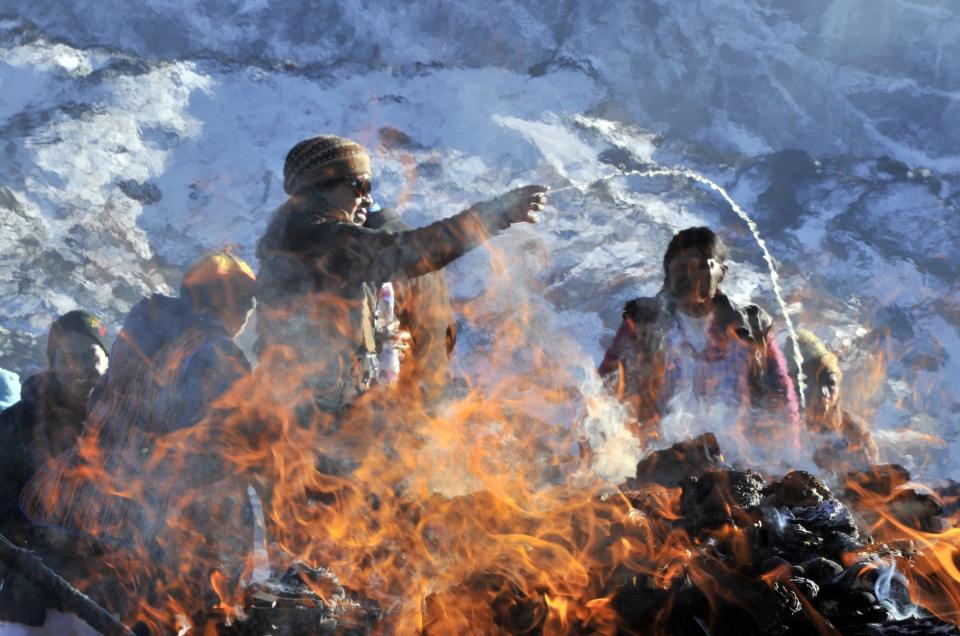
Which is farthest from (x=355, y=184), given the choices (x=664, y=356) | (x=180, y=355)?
(x=664, y=356)

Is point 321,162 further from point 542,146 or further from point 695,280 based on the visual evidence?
point 542,146

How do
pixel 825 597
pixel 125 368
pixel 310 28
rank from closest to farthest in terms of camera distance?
pixel 825 597 → pixel 125 368 → pixel 310 28

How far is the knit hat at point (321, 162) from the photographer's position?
3.17 m

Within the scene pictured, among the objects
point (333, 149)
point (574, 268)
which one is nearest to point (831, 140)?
point (574, 268)

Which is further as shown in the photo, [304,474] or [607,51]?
[607,51]

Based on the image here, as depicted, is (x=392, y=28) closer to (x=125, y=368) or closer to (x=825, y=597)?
(x=125, y=368)

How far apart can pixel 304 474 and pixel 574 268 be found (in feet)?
36.3

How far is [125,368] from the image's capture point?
10.8 feet

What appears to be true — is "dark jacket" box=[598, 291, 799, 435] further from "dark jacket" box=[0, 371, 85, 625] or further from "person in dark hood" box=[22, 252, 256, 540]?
"dark jacket" box=[0, 371, 85, 625]

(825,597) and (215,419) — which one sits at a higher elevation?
(215,419)

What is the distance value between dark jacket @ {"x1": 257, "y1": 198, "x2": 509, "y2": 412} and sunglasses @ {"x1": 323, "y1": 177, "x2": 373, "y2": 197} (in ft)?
0.45

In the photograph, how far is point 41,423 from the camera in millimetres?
3562

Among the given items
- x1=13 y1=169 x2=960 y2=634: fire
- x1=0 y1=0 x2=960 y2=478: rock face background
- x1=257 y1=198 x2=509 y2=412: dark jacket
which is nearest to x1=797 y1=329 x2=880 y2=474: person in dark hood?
x1=13 y1=169 x2=960 y2=634: fire

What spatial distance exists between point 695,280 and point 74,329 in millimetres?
2908
